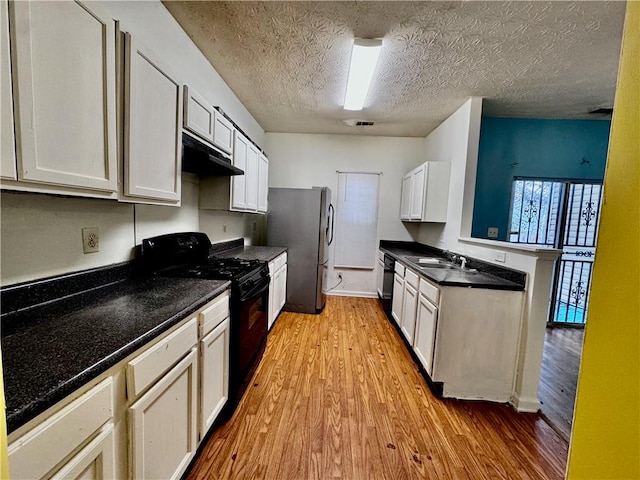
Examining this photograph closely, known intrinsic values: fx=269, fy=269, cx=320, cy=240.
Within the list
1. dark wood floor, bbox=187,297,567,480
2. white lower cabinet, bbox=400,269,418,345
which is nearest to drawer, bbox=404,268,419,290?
white lower cabinet, bbox=400,269,418,345

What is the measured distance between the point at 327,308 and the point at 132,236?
9.31 feet

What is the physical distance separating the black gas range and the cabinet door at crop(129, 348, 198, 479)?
0.44 m

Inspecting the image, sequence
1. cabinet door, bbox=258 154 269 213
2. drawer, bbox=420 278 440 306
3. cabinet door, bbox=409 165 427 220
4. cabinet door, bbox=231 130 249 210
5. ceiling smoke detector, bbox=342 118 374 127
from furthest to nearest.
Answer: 1. ceiling smoke detector, bbox=342 118 374 127
2. cabinet door, bbox=409 165 427 220
3. cabinet door, bbox=258 154 269 213
4. cabinet door, bbox=231 130 249 210
5. drawer, bbox=420 278 440 306

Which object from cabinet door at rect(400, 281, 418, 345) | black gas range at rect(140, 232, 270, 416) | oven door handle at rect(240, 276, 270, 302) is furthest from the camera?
cabinet door at rect(400, 281, 418, 345)

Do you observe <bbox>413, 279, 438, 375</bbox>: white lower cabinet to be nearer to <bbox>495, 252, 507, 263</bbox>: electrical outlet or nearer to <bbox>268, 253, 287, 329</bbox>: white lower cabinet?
<bbox>495, 252, 507, 263</bbox>: electrical outlet

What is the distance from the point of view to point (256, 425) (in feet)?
5.62

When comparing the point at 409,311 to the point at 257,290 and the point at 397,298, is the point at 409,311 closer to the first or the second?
the point at 397,298

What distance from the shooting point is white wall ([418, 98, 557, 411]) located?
1.92 metres

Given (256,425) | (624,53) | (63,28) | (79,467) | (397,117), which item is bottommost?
(256,425)

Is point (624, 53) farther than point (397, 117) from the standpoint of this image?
No

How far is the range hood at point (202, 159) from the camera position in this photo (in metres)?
1.67

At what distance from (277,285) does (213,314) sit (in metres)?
1.72

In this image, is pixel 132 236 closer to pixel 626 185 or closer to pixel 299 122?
pixel 626 185

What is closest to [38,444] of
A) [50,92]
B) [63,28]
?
[50,92]
